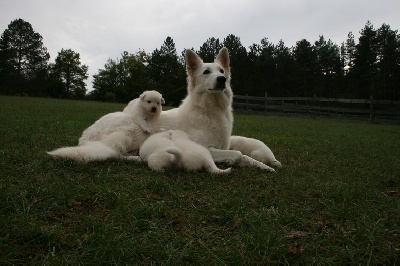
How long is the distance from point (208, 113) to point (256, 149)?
3.23 feet

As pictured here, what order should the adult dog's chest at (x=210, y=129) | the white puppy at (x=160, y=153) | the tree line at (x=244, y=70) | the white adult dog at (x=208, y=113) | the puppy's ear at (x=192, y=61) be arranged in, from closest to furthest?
the white puppy at (x=160, y=153), the white adult dog at (x=208, y=113), the adult dog's chest at (x=210, y=129), the puppy's ear at (x=192, y=61), the tree line at (x=244, y=70)

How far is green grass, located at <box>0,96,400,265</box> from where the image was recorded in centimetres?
195

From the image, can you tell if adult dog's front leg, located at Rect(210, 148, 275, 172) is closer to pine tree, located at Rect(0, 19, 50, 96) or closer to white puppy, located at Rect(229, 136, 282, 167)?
white puppy, located at Rect(229, 136, 282, 167)

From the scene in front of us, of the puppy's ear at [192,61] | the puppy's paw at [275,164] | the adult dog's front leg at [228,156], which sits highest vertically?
the puppy's ear at [192,61]

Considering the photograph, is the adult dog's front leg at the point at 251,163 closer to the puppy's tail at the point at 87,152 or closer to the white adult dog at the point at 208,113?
the white adult dog at the point at 208,113

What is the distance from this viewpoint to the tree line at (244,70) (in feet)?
141

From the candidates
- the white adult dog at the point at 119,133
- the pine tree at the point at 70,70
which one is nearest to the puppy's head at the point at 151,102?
the white adult dog at the point at 119,133

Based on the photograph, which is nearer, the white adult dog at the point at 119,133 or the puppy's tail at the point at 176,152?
the puppy's tail at the point at 176,152

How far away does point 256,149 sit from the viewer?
5297mm

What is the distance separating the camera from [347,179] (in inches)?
169

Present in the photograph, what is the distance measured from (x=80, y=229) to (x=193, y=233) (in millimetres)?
787

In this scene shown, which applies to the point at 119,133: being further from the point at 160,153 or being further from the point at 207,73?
the point at 207,73

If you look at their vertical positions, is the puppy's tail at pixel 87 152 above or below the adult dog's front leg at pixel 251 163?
above

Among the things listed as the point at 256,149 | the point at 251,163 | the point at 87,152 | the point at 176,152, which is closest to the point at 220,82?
the point at 256,149
